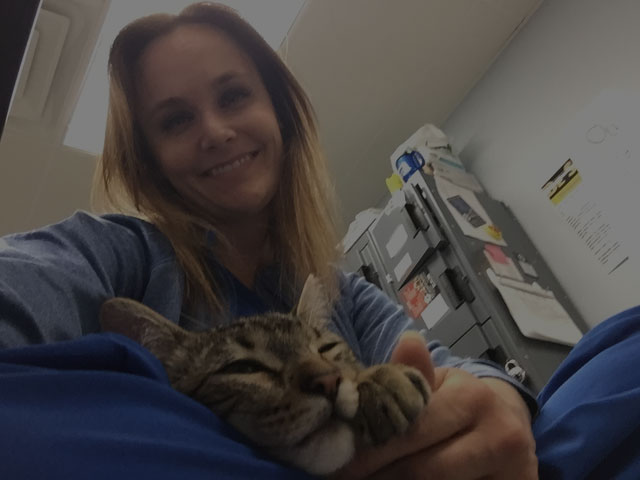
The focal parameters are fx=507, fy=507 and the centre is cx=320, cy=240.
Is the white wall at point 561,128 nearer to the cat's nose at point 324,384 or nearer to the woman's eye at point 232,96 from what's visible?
the woman's eye at point 232,96

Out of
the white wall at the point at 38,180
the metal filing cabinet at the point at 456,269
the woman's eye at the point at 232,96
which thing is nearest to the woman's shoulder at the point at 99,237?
the woman's eye at the point at 232,96

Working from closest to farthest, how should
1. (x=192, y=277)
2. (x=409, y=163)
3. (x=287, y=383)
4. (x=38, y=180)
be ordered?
(x=287, y=383), (x=192, y=277), (x=409, y=163), (x=38, y=180)

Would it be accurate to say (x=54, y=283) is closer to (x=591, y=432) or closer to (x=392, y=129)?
(x=591, y=432)

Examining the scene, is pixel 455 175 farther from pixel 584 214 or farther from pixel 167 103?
pixel 167 103

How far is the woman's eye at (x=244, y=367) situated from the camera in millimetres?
630

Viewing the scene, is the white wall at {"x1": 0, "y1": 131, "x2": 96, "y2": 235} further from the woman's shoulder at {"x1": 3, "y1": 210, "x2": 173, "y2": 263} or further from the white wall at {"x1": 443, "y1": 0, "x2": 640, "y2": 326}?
the white wall at {"x1": 443, "y1": 0, "x2": 640, "y2": 326}

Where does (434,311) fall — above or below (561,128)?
below

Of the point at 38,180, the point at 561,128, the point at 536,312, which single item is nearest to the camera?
the point at 536,312

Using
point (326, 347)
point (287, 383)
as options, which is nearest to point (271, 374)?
point (287, 383)

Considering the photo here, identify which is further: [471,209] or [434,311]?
[471,209]

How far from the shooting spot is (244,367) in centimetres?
64

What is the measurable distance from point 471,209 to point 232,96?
1259 mm

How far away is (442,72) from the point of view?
2355mm

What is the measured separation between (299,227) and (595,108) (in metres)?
1.39
